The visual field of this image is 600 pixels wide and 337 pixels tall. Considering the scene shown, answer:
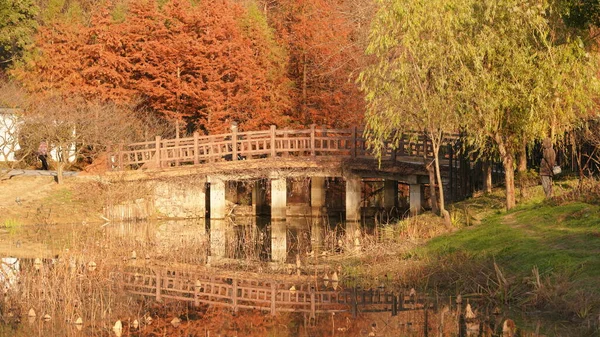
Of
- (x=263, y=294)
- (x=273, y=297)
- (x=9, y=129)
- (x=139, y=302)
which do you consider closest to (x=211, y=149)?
(x=9, y=129)

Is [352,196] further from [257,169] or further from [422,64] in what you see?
[422,64]

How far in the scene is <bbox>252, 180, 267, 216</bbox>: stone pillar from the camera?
42406 mm

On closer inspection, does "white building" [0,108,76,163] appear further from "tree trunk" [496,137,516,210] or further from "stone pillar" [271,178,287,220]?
"tree trunk" [496,137,516,210]

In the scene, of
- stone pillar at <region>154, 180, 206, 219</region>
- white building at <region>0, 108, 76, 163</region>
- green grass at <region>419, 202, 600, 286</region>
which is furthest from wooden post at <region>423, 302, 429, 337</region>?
white building at <region>0, 108, 76, 163</region>

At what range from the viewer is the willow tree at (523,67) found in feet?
80.2

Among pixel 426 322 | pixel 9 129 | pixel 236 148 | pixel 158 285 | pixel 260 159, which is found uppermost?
pixel 9 129

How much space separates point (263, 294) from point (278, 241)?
10.1 metres

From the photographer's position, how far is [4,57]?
178ft

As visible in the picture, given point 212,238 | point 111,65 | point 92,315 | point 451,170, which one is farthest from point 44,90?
point 92,315

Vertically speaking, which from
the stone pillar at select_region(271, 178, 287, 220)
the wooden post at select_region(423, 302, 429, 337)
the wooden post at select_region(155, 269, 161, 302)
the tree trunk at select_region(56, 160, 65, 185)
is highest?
the tree trunk at select_region(56, 160, 65, 185)

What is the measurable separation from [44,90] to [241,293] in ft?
76.3

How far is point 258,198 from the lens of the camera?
43.0 m

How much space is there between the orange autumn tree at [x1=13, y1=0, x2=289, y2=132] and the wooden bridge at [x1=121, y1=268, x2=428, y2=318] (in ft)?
59.3

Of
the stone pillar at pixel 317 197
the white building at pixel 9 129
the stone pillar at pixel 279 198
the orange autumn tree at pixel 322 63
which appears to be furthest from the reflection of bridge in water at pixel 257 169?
the orange autumn tree at pixel 322 63
